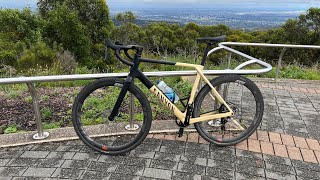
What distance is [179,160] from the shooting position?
2.99 meters

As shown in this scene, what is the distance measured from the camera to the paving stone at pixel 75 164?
286cm

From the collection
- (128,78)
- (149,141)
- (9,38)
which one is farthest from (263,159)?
(9,38)

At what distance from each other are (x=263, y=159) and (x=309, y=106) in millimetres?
2246

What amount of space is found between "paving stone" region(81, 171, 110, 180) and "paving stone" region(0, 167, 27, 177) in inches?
24.5

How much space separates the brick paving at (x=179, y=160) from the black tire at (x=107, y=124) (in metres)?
0.12

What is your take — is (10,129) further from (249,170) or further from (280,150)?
(280,150)

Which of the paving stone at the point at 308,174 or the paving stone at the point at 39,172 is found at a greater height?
the paving stone at the point at 39,172

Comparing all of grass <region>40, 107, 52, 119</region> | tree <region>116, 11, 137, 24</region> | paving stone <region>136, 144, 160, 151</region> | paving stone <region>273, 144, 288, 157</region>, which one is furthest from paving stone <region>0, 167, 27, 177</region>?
tree <region>116, 11, 137, 24</region>

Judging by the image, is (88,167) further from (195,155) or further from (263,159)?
(263,159)

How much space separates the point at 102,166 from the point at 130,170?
298mm

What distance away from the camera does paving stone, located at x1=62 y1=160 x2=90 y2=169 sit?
9.37ft

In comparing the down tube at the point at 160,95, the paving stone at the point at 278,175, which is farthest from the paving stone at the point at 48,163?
the paving stone at the point at 278,175

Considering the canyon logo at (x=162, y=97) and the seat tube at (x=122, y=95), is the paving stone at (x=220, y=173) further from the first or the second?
the seat tube at (x=122, y=95)

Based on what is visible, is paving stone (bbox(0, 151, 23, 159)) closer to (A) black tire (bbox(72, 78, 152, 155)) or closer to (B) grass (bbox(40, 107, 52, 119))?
(A) black tire (bbox(72, 78, 152, 155))
